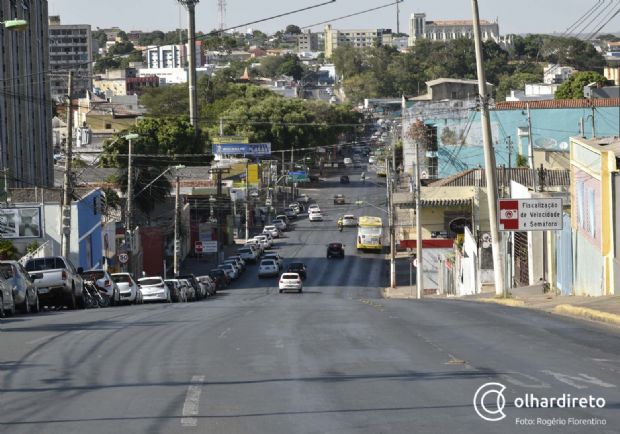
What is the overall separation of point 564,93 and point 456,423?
10673cm

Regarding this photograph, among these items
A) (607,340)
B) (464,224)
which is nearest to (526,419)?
(607,340)

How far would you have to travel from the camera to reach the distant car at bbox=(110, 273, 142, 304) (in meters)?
42.1

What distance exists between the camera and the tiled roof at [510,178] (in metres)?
61.0

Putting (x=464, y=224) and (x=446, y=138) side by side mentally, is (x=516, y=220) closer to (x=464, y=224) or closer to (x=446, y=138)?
(x=464, y=224)

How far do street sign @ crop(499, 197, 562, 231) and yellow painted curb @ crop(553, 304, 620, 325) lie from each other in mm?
3624

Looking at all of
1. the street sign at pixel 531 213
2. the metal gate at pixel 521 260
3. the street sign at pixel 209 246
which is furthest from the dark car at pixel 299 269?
the street sign at pixel 531 213

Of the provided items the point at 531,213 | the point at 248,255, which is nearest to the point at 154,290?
the point at 531,213

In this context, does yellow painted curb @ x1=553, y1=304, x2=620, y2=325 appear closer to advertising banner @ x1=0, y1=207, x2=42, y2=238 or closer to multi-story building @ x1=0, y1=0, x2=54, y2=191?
advertising banner @ x1=0, y1=207, x2=42, y2=238

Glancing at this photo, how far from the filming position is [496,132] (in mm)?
83688

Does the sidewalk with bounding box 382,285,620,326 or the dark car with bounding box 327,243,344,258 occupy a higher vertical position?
the sidewalk with bounding box 382,285,620,326

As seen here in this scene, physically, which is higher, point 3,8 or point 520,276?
point 3,8

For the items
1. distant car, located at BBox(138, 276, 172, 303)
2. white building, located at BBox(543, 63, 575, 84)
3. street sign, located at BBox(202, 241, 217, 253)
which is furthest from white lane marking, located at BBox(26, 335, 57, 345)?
white building, located at BBox(543, 63, 575, 84)

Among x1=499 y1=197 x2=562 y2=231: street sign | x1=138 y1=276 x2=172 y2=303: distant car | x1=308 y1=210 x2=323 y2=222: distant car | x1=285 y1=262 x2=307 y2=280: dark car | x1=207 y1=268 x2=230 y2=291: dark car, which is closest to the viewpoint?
x1=499 y1=197 x2=562 y2=231: street sign

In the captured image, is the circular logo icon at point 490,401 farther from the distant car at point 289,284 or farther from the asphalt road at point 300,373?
the distant car at point 289,284
